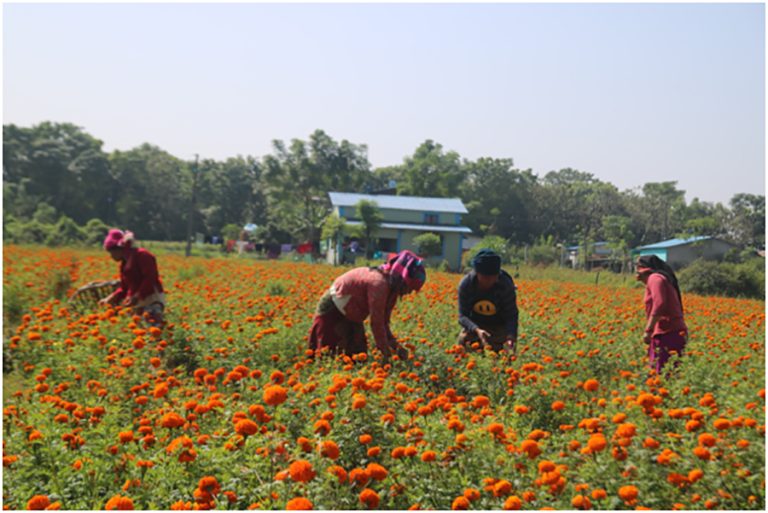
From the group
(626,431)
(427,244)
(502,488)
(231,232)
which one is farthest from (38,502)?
(231,232)

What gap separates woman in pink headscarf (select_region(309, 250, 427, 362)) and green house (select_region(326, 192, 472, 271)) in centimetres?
2643

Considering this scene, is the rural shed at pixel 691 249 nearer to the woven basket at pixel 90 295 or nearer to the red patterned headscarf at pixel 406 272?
the woven basket at pixel 90 295

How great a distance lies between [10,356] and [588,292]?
9.53 meters

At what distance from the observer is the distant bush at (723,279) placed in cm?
1596

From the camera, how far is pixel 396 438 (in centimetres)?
270

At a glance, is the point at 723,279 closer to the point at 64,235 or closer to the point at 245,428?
the point at 245,428

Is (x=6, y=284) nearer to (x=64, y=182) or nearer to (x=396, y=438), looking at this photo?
(x=396, y=438)

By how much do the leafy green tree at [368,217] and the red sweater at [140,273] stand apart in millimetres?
25078

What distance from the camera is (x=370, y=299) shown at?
4.04m

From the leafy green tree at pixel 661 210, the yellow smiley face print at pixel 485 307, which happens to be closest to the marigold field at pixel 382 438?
the yellow smiley face print at pixel 485 307

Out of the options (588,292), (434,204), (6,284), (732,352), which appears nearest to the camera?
(732,352)

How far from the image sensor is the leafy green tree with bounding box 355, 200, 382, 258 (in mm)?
30859

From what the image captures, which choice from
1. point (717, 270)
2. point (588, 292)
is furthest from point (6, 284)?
point (717, 270)

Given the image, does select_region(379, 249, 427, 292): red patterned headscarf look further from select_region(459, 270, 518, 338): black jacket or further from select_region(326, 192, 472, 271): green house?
select_region(326, 192, 472, 271): green house
